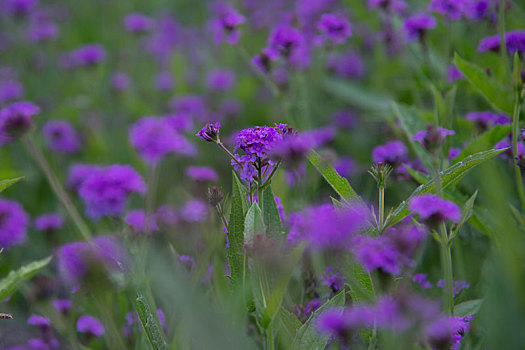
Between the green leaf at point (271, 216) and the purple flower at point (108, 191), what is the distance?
50cm

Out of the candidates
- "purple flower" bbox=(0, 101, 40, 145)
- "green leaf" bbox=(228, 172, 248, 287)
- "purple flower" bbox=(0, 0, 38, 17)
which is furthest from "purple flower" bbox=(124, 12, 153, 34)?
"green leaf" bbox=(228, 172, 248, 287)

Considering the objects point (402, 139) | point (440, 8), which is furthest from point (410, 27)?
point (402, 139)

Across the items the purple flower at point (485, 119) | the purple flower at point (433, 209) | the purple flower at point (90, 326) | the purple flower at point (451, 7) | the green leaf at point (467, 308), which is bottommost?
the purple flower at point (90, 326)

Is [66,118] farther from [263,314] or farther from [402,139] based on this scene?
[263,314]

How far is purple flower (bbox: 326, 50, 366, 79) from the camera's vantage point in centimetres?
349

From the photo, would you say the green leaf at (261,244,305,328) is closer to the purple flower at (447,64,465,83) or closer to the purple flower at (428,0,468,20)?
the purple flower at (428,0,468,20)

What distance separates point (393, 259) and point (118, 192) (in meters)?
1.00

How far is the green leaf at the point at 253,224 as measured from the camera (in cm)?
113

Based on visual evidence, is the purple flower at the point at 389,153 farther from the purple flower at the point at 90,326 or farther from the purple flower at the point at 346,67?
the purple flower at the point at 346,67

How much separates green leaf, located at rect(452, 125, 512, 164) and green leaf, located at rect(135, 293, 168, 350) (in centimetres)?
100

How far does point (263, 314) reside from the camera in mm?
1122

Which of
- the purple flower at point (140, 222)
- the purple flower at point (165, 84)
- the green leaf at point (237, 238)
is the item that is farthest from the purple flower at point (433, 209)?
the purple flower at point (165, 84)

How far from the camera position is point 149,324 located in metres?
1.21

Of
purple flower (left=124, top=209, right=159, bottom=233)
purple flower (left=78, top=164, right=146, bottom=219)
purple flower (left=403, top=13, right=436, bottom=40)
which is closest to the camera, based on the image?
purple flower (left=78, top=164, right=146, bottom=219)
